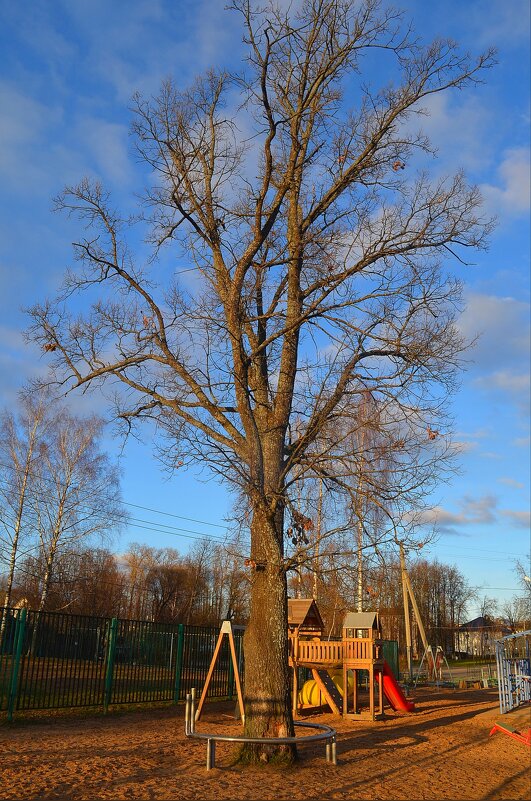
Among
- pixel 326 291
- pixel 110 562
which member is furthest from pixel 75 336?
pixel 110 562

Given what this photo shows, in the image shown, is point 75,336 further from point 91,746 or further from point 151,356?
point 91,746

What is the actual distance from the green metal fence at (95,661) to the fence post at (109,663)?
0.02 meters

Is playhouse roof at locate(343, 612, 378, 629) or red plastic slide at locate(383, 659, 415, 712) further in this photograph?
playhouse roof at locate(343, 612, 378, 629)

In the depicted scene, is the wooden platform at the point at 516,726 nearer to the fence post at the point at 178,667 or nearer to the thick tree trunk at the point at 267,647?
the thick tree trunk at the point at 267,647

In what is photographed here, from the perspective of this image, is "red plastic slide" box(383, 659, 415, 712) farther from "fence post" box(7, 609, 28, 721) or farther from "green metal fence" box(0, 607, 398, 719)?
"fence post" box(7, 609, 28, 721)

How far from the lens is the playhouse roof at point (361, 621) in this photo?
17.5m

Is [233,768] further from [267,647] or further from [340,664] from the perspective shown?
[340,664]

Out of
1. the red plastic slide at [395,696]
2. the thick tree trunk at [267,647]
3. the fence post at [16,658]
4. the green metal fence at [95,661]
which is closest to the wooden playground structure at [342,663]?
the red plastic slide at [395,696]

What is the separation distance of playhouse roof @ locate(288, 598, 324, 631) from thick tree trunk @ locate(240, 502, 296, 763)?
773cm

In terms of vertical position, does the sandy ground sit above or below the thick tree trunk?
below

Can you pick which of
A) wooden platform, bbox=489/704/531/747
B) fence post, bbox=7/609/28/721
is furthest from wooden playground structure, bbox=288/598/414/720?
fence post, bbox=7/609/28/721

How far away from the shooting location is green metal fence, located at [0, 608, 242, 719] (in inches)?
492

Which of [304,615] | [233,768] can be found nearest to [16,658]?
[233,768]

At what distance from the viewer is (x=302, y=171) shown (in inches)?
448
